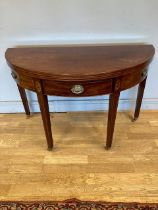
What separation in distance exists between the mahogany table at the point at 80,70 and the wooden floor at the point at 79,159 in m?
0.24

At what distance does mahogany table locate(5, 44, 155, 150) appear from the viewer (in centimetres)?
118

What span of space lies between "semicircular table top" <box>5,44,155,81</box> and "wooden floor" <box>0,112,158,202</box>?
2.04 feet

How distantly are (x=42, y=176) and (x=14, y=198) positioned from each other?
207 mm

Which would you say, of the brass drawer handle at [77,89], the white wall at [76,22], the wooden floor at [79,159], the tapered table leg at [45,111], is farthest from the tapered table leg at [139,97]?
the tapered table leg at [45,111]

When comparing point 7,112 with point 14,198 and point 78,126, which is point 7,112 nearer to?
point 78,126

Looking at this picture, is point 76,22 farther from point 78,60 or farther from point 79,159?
point 79,159

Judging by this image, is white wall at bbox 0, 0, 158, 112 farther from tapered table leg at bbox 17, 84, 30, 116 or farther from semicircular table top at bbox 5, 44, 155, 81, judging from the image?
tapered table leg at bbox 17, 84, 30, 116

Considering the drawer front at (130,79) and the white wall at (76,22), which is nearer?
the drawer front at (130,79)

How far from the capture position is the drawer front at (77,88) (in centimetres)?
121

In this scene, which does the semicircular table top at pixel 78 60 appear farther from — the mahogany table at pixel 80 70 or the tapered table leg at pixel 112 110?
the tapered table leg at pixel 112 110

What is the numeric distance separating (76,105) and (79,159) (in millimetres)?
541

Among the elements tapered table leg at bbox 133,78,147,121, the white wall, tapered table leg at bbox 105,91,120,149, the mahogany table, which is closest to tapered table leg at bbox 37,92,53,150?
the mahogany table

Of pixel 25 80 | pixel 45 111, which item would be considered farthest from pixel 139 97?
pixel 25 80

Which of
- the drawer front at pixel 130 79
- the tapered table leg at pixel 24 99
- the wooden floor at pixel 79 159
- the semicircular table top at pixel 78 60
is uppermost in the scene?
the semicircular table top at pixel 78 60
